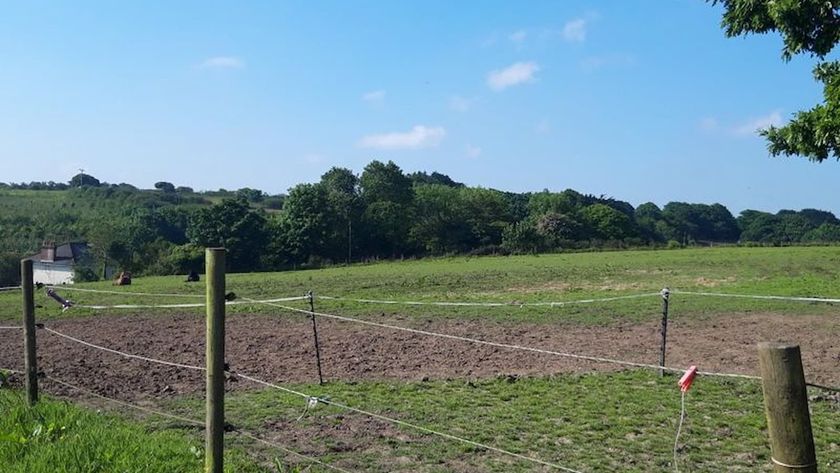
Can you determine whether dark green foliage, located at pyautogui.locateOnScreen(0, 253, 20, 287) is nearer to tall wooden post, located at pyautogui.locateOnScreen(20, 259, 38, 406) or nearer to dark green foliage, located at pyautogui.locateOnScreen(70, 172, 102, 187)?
tall wooden post, located at pyautogui.locateOnScreen(20, 259, 38, 406)

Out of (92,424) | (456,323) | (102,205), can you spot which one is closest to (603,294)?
(456,323)

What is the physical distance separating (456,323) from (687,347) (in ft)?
16.3

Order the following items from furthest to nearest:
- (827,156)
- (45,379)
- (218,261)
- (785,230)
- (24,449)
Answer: (785,230) < (45,379) < (827,156) < (24,449) < (218,261)

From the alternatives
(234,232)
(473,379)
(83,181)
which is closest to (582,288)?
(473,379)

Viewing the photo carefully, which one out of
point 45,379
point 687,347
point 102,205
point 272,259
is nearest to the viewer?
point 45,379

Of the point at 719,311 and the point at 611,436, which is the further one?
the point at 719,311

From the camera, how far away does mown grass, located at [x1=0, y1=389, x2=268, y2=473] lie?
5.09 m

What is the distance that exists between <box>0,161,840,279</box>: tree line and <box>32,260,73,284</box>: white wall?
1.89 m

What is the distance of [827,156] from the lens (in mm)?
6297

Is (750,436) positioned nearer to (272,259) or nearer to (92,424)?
Result: (92,424)

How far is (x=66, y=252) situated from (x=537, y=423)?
75200mm

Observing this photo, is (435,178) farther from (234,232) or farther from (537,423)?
(537,423)

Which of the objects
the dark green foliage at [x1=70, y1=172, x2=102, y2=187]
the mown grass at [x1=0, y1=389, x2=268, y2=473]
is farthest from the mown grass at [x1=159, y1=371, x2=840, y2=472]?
the dark green foliage at [x1=70, y1=172, x2=102, y2=187]

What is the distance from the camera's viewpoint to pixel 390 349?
11.5 metres
